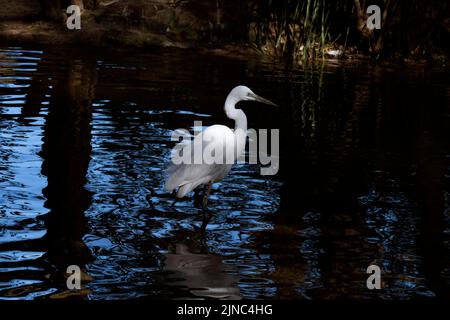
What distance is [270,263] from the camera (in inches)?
232

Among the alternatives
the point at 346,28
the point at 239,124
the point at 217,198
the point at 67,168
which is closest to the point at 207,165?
the point at 217,198

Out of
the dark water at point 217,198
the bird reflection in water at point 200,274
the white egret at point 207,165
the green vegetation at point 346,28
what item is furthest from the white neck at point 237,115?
the green vegetation at point 346,28

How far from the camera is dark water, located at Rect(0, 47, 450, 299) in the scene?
218 inches

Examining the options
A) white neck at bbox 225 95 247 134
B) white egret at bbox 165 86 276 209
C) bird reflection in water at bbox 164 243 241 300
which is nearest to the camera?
bird reflection in water at bbox 164 243 241 300

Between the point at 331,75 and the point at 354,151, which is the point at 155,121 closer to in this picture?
the point at 354,151

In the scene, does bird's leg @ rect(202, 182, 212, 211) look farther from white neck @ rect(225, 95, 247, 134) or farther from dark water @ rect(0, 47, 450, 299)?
white neck @ rect(225, 95, 247, 134)

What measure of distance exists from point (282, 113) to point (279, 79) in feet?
10.9

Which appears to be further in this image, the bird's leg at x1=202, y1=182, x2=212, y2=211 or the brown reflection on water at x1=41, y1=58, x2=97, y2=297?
the bird's leg at x1=202, y1=182, x2=212, y2=211

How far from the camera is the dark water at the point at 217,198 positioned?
18.1ft

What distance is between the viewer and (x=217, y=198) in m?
7.57

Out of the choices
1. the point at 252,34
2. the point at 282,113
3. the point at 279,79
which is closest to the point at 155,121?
the point at 282,113

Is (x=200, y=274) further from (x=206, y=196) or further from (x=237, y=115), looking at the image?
(x=237, y=115)

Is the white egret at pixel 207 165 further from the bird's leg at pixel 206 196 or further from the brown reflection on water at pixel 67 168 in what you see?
the brown reflection on water at pixel 67 168

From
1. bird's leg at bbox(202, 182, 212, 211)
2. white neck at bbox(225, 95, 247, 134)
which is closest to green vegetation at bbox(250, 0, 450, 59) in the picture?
white neck at bbox(225, 95, 247, 134)
